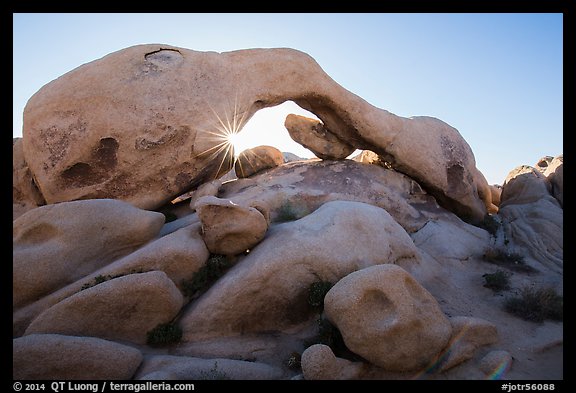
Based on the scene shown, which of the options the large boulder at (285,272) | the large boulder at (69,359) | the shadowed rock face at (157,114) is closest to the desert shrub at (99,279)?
the large boulder at (285,272)

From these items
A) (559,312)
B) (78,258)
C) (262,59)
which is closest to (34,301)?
(78,258)

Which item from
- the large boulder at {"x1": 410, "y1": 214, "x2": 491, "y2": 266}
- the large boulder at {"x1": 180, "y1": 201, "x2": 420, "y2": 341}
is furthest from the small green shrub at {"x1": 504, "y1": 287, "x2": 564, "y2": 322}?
the large boulder at {"x1": 180, "y1": 201, "x2": 420, "y2": 341}

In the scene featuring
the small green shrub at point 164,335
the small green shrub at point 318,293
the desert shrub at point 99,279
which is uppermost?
the desert shrub at point 99,279

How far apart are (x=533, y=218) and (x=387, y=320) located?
12.5 metres

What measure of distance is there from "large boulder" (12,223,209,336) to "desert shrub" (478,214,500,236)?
1303cm

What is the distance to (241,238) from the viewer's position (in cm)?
1145

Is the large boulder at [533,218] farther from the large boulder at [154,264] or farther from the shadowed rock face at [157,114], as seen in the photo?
the large boulder at [154,264]

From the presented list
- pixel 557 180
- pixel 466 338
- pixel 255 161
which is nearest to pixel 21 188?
pixel 255 161

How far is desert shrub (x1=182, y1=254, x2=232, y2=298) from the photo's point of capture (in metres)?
10.6

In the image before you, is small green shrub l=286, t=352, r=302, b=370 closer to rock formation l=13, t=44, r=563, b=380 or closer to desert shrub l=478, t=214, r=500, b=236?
rock formation l=13, t=44, r=563, b=380

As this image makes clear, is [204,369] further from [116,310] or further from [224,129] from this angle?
[224,129]

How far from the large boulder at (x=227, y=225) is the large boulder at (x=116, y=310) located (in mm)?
2090

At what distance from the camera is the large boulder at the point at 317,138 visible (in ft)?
61.6
